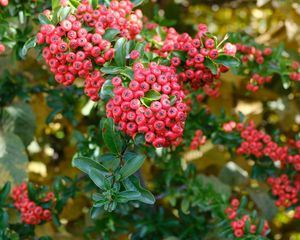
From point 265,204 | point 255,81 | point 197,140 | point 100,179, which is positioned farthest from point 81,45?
point 265,204

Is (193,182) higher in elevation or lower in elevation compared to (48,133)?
higher

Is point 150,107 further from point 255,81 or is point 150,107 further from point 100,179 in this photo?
point 255,81

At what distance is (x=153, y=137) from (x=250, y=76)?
87 cm

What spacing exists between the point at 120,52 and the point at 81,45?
0.12 meters

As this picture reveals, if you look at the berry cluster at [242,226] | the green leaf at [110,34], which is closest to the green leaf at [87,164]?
the green leaf at [110,34]

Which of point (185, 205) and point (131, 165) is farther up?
point (131, 165)

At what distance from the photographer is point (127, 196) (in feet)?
4.51

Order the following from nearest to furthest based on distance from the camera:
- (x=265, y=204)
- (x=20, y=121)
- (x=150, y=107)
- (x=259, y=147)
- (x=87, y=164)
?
(x=150, y=107) → (x=87, y=164) → (x=259, y=147) → (x=20, y=121) → (x=265, y=204)

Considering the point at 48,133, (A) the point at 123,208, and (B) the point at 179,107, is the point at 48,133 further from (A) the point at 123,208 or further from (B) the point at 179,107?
(B) the point at 179,107

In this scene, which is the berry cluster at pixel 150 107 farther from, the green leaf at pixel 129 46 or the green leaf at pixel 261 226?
the green leaf at pixel 261 226

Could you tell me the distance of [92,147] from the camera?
206cm

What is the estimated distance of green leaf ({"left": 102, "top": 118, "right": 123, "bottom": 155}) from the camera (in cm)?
142

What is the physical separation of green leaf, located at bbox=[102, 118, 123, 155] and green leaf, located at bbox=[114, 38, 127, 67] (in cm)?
17

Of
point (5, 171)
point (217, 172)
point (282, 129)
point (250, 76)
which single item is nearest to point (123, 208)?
point (5, 171)
